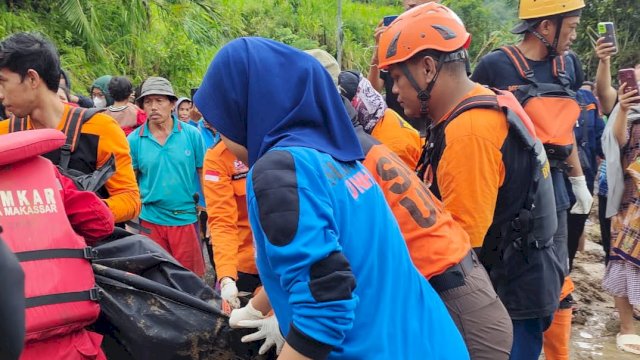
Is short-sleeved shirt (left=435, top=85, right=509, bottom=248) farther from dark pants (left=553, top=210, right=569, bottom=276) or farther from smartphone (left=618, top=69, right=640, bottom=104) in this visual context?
smartphone (left=618, top=69, right=640, bottom=104)

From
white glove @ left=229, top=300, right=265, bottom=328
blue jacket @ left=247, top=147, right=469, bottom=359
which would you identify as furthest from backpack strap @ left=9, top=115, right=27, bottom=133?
blue jacket @ left=247, top=147, right=469, bottom=359

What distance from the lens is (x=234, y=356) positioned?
213 centimetres

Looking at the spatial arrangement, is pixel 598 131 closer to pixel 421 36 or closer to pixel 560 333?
pixel 560 333

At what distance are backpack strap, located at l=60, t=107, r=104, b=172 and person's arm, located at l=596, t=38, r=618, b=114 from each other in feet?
11.1

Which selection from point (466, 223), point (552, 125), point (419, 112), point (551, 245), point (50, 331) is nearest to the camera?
point (50, 331)

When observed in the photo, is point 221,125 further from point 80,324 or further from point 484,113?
point 484,113

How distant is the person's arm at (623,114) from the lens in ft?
15.0

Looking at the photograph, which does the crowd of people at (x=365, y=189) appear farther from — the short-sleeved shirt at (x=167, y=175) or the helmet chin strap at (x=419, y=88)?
the short-sleeved shirt at (x=167, y=175)

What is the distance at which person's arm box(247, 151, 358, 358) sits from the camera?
4.79 ft

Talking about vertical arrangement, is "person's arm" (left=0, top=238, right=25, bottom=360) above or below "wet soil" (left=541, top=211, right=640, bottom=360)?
above

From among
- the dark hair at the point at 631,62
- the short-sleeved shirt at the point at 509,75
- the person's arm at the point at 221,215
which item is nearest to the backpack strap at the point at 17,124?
the person's arm at the point at 221,215

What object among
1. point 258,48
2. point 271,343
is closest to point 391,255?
point 271,343

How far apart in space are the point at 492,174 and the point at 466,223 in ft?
0.71

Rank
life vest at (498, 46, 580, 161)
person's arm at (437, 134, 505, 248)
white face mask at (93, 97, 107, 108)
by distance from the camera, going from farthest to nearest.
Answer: white face mask at (93, 97, 107, 108)
life vest at (498, 46, 580, 161)
person's arm at (437, 134, 505, 248)
